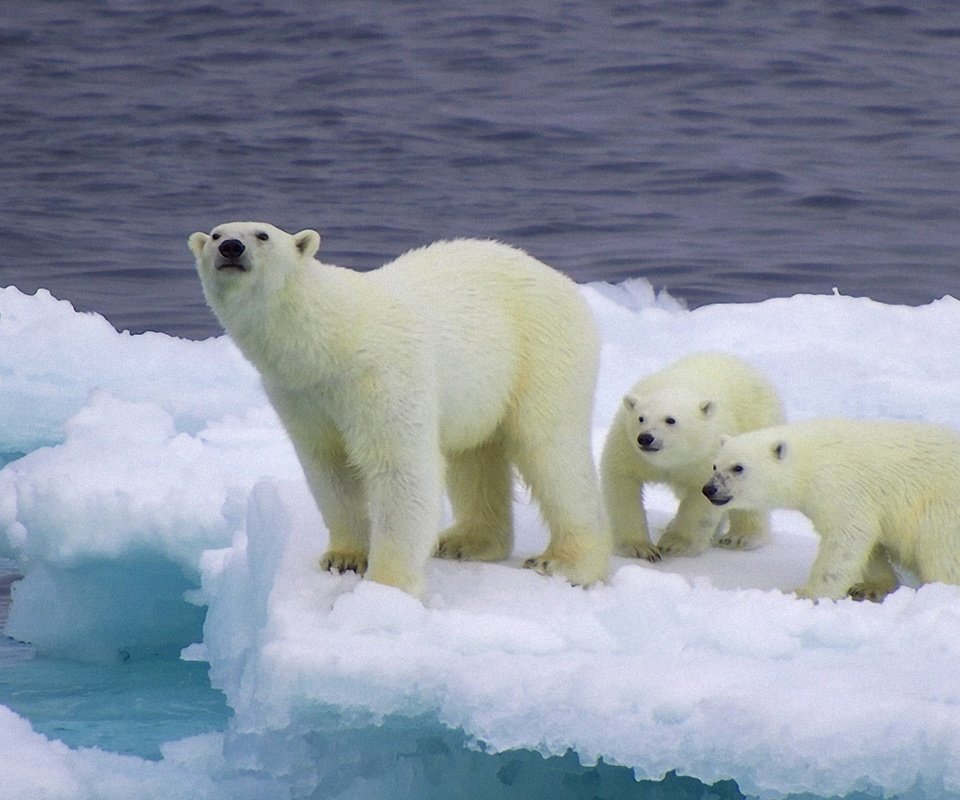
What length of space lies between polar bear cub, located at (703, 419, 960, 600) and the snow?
10.6 inches

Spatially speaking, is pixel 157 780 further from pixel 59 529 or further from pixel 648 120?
pixel 648 120

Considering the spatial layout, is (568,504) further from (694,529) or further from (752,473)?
(694,529)

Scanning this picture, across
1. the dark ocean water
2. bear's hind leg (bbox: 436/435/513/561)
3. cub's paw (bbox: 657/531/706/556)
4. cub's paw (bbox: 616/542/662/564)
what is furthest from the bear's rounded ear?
the dark ocean water

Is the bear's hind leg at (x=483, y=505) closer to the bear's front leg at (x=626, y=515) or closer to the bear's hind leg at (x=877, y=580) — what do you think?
the bear's front leg at (x=626, y=515)

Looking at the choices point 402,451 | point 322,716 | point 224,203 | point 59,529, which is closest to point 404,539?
point 402,451

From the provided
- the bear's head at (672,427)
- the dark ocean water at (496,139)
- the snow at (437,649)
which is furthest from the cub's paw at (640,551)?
the dark ocean water at (496,139)

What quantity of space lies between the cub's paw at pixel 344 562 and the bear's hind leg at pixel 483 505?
0.56 metres

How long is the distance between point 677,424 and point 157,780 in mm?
2133

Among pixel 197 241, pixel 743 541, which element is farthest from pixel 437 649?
pixel 743 541

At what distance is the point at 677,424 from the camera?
5.77 m

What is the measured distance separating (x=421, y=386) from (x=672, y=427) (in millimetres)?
1256

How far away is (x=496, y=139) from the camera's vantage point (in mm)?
19641

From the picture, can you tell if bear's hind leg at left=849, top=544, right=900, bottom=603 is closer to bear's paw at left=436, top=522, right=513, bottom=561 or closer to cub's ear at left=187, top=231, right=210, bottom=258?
bear's paw at left=436, top=522, right=513, bottom=561

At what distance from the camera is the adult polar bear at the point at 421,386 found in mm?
4684
